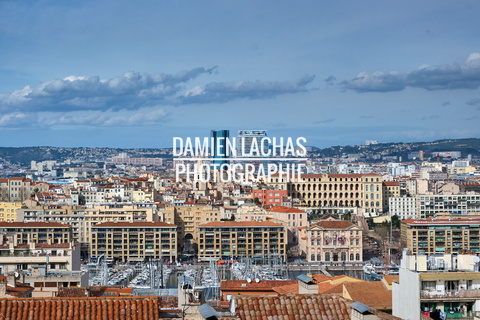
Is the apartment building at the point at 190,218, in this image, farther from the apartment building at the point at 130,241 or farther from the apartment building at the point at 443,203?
the apartment building at the point at 443,203

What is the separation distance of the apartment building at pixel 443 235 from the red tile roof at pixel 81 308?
6187cm

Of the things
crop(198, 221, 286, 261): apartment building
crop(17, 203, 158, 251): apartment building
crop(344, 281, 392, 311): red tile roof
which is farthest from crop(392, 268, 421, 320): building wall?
crop(17, 203, 158, 251): apartment building

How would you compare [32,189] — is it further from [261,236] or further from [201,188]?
[261,236]

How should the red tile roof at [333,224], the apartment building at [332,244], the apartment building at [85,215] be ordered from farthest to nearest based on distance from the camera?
the apartment building at [85,215], the red tile roof at [333,224], the apartment building at [332,244]

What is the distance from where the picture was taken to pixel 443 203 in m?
93.0

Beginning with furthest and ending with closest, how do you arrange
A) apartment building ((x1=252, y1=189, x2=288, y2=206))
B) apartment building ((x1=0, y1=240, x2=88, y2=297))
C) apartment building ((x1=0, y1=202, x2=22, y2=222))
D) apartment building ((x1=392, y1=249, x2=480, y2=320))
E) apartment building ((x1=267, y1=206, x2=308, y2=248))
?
apartment building ((x1=252, y1=189, x2=288, y2=206)) → apartment building ((x1=0, y1=202, x2=22, y2=222)) → apartment building ((x1=267, y1=206, x2=308, y2=248)) → apartment building ((x1=0, y1=240, x2=88, y2=297)) → apartment building ((x1=392, y1=249, x2=480, y2=320))

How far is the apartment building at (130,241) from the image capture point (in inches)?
2820

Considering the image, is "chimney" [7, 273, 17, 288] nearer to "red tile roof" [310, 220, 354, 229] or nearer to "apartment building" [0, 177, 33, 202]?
"red tile roof" [310, 220, 354, 229]

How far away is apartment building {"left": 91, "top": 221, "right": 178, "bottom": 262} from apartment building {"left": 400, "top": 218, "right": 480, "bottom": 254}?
17923 millimetres

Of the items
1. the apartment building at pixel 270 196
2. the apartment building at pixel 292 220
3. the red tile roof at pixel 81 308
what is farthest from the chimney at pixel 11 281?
the apartment building at pixel 270 196

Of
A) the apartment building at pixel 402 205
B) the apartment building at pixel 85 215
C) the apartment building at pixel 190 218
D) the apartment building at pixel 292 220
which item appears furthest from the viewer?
the apartment building at pixel 402 205

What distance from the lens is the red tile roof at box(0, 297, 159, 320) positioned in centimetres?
1216

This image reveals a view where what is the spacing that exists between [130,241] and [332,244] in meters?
14.9

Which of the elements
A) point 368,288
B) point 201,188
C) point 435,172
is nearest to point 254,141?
point 435,172
